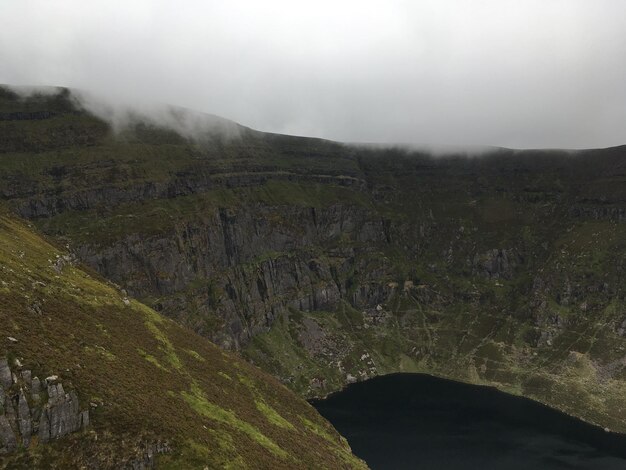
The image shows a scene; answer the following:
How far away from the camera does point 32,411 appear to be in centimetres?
5103

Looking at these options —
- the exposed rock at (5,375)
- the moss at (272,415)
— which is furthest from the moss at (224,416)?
the exposed rock at (5,375)

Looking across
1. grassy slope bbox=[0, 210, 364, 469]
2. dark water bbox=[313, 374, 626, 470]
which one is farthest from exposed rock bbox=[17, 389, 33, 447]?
dark water bbox=[313, 374, 626, 470]

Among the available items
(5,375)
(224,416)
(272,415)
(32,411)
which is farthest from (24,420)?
(272,415)

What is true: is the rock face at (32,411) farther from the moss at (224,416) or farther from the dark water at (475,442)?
the dark water at (475,442)

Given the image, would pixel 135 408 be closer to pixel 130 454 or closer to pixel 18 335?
pixel 130 454

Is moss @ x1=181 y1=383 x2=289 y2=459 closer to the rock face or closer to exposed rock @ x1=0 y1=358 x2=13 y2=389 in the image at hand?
the rock face

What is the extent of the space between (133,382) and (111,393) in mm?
7440

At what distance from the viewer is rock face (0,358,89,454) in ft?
161

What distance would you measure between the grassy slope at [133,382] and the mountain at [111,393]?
0.21 metres

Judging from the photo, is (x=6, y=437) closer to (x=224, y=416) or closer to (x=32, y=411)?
(x=32, y=411)

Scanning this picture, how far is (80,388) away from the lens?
185 ft

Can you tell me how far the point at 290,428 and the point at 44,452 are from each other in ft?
203

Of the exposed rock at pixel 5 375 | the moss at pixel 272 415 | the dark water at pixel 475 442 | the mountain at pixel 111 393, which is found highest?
the exposed rock at pixel 5 375

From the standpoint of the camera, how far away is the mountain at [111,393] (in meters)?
51.5
